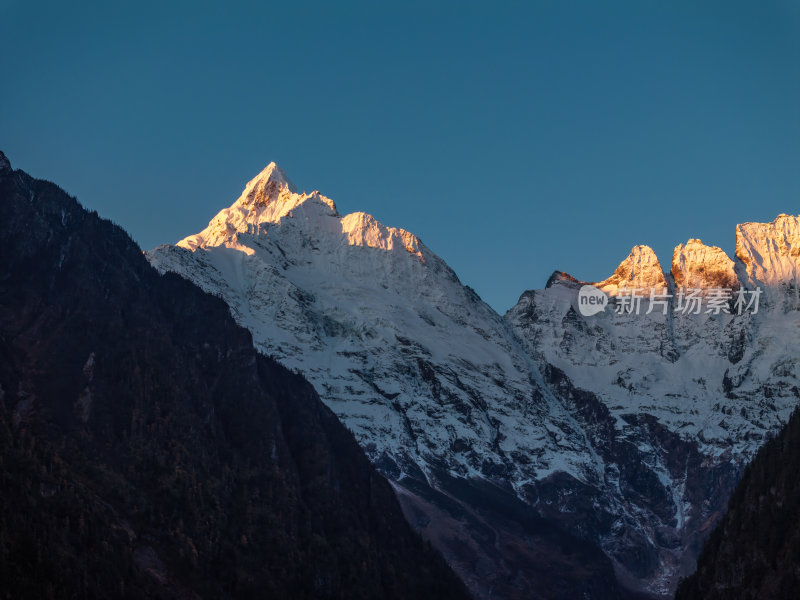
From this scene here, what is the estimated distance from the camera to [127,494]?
586ft

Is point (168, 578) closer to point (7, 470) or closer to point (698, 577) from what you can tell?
point (7, 470)

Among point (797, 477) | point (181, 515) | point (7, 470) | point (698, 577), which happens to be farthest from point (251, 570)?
point (797, 477)

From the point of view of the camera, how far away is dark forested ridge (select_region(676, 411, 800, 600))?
170250 mm

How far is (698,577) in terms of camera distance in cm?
18875

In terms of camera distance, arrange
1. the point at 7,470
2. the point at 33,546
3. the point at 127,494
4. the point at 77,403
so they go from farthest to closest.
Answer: the point at 77,403 → the point at 127,494 → the point at 7,470 → the point at 33,546

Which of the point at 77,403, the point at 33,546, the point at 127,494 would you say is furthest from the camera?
the point at 77,403

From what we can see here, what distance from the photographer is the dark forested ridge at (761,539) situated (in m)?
170

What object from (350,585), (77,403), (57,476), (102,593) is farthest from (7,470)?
(350,585)

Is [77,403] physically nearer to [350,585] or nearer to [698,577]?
[350,585]

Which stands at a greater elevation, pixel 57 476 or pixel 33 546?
pixel 57 476

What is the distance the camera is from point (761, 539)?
587 ft

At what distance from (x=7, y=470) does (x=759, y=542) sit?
113 metres

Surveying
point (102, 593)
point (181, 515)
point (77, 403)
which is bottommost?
point (102, 593)

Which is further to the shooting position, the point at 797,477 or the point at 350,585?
the point at 350,585
